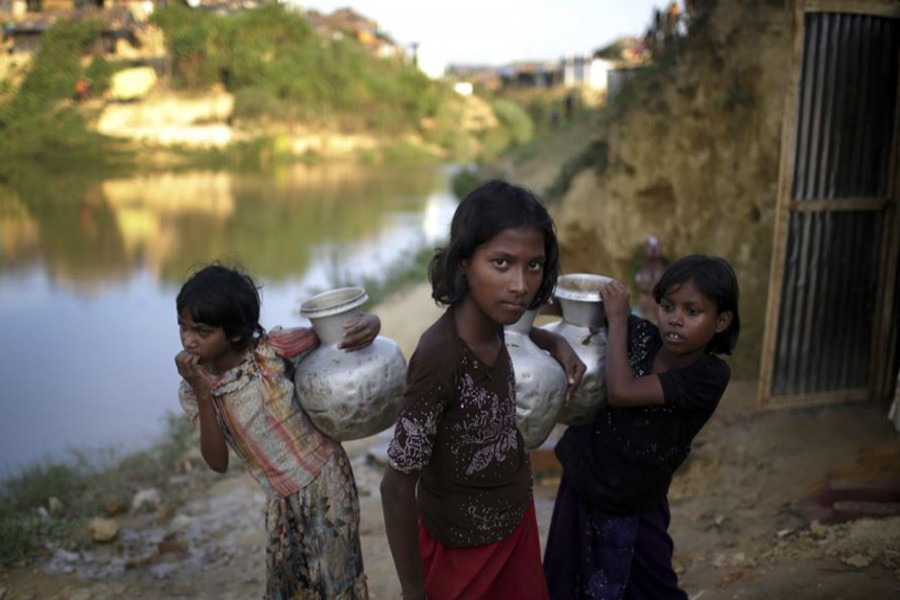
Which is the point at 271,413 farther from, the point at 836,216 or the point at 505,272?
the point at 836,216

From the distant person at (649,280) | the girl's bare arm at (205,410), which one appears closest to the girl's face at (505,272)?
the girl's bare arm at (205,410)

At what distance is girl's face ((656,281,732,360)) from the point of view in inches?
67.3

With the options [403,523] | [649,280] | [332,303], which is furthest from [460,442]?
[649,280]

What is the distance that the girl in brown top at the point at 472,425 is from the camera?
1408 mm

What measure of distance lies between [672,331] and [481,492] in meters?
0.57

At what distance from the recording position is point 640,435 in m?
1.78

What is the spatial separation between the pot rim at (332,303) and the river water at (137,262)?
1097 millimetres

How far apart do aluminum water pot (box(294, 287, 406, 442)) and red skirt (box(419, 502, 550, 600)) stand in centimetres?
30

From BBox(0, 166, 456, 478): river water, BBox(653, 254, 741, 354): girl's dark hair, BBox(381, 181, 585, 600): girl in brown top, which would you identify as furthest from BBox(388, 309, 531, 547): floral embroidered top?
BBox(0, 166, 456, 478): river water

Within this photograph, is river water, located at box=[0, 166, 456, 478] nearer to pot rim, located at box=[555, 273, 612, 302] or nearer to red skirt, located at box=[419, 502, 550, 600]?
pot rim, located at box=[555, 273, 612, 302]

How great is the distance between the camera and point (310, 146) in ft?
103

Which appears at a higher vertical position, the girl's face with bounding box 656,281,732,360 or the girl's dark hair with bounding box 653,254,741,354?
the girl's dark hair with bounding box 653,254,741,354

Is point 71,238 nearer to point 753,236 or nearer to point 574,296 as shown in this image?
point 753,236

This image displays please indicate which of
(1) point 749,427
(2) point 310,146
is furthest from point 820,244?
(2) point 310,146
